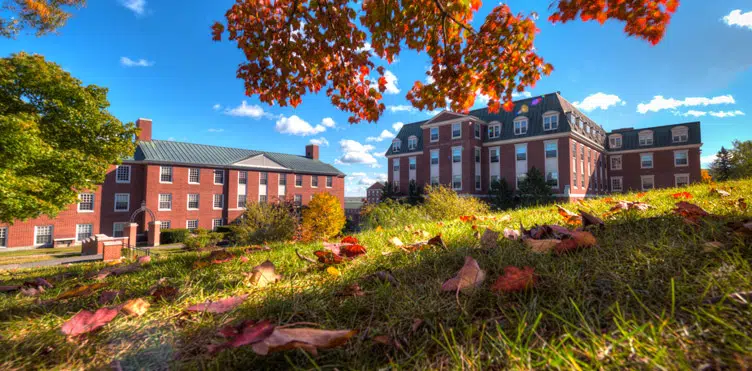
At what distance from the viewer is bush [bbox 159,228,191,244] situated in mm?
28109

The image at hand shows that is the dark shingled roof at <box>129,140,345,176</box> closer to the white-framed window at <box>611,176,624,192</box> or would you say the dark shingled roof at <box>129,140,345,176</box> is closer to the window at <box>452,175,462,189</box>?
the window at <box>452,175,462,189</box>

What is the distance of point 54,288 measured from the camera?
2.35 m

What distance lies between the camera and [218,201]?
34.0 m

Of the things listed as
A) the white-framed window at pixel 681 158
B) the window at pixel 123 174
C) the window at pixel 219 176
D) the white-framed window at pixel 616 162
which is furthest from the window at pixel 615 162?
the window at pixel 123 174

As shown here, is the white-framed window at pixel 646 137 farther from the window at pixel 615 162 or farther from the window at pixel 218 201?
the window at pixel 218 201

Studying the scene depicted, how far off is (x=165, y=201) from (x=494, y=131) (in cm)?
3548

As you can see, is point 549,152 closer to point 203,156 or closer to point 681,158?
point 681,158

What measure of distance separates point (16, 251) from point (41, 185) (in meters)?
16.0

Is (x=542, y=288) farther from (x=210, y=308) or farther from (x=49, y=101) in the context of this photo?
(x=49, y=101)

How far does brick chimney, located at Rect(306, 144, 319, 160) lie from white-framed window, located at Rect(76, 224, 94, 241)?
25.8m

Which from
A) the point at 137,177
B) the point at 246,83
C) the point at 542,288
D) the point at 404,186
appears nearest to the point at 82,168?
the point at 137,177

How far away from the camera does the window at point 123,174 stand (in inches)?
1133

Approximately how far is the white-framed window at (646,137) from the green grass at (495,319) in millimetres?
47291

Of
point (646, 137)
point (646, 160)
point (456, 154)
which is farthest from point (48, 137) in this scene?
point (646, 137)
